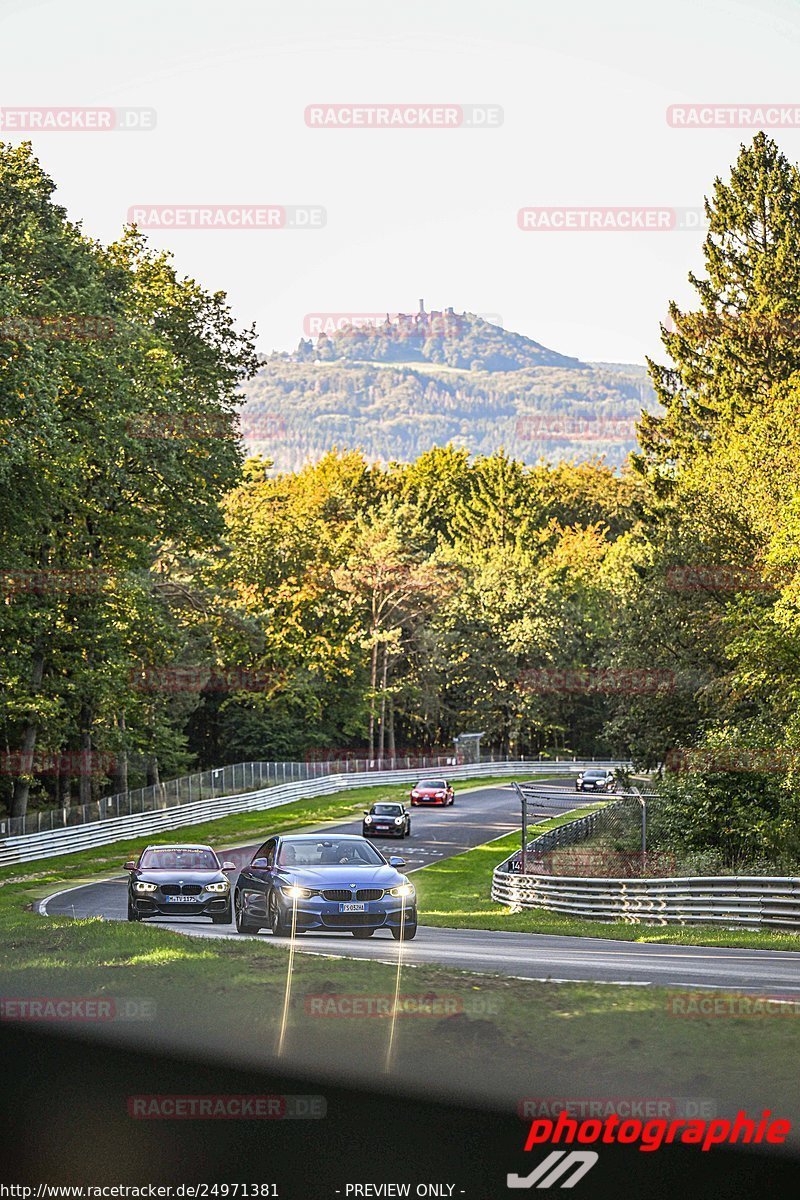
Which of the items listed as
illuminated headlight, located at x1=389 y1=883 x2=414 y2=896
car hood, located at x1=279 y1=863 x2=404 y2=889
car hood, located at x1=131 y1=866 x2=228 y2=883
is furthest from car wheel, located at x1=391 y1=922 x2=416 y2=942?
car hood, located at x1=131 y1=866 x2=228 y2=883

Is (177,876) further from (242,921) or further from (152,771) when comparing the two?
(152,771)

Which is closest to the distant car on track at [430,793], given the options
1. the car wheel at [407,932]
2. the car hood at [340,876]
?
the car wheel at [407,932]

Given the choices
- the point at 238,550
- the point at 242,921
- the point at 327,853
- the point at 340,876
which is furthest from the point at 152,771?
the point at 340,876

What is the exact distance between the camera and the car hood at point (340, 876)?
19.0 m

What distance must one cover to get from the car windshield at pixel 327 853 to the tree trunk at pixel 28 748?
85.2 feet

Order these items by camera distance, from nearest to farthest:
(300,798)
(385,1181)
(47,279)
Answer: (385,1181)
(47,279)
(300,798)

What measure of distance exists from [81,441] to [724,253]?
33.2 metres

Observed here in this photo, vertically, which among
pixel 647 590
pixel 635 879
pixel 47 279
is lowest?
pixel 635 879

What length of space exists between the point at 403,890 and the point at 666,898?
10685 mm

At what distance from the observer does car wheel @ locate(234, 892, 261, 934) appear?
65.6ft

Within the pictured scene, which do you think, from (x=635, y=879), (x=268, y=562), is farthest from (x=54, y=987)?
(x=268, y=562)

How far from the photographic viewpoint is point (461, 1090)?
851 centimetres

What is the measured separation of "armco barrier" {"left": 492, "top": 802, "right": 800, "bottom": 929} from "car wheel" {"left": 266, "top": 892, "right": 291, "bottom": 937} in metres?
9.91

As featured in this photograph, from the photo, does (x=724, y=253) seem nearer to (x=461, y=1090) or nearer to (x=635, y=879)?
(x=635, y=879)
